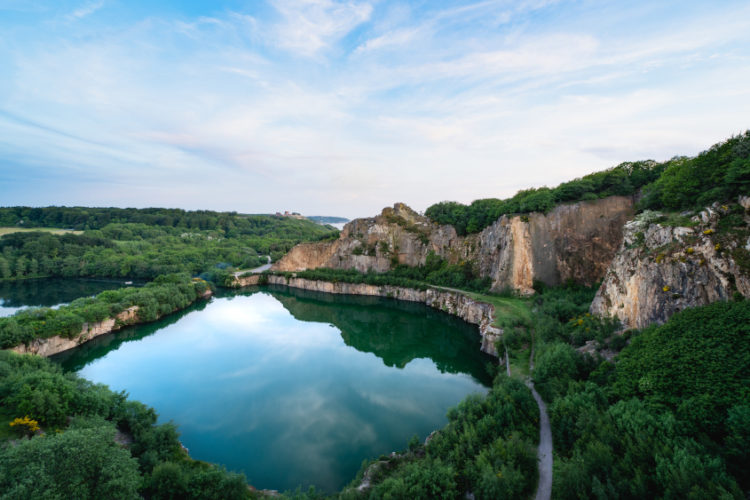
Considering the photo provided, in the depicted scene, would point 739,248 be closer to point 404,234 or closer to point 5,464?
point 5,464

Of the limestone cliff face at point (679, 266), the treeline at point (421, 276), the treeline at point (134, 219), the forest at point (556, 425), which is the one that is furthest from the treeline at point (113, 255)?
the limestone cliff face at point (679, 266)

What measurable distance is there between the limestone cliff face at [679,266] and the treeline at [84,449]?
19.4m

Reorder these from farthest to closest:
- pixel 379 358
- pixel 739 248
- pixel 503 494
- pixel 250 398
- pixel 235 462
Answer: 1. pixel 379 358
2. pixel 250 398
3. pixel 235 462
4. pixel 739 248
5. pixel 503 494

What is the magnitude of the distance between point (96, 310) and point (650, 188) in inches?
1953

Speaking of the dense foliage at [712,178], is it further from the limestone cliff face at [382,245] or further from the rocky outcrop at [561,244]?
the limestone cliff face at [382,245]

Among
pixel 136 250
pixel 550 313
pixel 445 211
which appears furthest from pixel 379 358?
pixel 136 250

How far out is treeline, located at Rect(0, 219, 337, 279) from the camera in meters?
59.4

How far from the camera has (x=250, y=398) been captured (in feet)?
62.9

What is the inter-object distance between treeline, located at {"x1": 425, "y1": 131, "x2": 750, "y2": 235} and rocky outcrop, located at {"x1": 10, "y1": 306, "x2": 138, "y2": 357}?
140ft

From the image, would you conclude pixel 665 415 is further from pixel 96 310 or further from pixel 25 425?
pixel 96 310

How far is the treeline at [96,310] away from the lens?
2278 centimetres

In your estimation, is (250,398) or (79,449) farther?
(250,398)

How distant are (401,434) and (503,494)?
8.20m

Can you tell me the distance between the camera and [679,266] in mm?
14500
